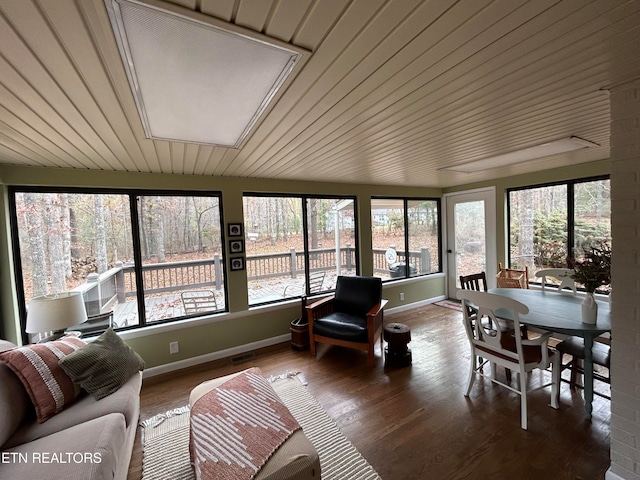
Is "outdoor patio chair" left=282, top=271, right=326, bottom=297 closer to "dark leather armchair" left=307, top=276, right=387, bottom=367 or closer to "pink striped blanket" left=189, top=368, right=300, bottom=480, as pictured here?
"dark leather armchair" left=307, top=276, right=387, bottom=367

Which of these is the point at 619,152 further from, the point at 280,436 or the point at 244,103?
the point at 280,436

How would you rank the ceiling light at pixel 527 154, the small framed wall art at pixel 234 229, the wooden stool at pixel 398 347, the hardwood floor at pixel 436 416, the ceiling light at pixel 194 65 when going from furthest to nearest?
the small framed wall art at pixel 234 229, the wooden stool at pixel 398 347, the ceiling light at pixel 527 154, the hardwood floor at pixel 436 416, the ceiling light at pixel 194 65

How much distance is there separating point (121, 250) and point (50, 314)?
1.05m

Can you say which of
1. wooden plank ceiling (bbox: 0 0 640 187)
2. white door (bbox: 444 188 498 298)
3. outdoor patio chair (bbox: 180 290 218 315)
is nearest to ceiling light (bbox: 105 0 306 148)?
wooden plank ceiling (bbox: 0 0 640 187)

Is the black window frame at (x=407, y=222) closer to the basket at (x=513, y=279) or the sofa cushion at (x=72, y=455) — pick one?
the basket at (x=513, y=279)

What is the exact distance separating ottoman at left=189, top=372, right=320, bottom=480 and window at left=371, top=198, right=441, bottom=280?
3538 mm

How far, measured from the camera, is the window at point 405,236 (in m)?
4.82

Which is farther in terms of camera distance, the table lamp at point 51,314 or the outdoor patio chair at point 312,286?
the outdoor patio chair at point 312,286

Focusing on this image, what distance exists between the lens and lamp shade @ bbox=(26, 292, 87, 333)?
83.0 inches

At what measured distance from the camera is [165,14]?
0.84m

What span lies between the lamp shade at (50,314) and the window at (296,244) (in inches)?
71.7

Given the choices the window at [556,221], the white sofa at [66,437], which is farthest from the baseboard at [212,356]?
the window at [556,221]

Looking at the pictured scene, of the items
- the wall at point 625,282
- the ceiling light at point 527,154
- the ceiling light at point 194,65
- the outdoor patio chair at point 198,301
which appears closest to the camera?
the ceiling light at point 194,65

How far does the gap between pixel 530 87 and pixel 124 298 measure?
158 inches
